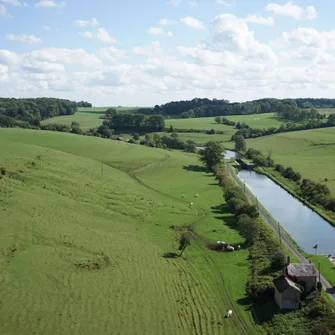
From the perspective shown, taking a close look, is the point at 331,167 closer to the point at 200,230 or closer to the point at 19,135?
the point at 200,230

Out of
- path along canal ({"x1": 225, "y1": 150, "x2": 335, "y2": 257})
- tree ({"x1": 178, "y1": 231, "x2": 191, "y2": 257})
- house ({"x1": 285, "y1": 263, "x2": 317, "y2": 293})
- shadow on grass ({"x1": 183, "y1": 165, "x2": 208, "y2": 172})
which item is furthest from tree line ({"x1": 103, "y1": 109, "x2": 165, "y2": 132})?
house ({"x1": 285, "y1": 263, "x2": 317, "y2": 293})

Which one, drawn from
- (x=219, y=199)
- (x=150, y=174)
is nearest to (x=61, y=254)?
(x=219, y=199)

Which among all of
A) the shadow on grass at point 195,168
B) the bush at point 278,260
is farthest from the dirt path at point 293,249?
the shadow on grass at point 195,168

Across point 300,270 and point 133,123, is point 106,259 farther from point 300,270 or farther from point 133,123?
point 133,123

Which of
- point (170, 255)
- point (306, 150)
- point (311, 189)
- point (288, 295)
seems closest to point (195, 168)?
point (311, 189)

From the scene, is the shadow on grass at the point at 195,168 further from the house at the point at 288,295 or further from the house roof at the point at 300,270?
the house at the point at 288,295

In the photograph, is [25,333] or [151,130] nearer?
[25,333]

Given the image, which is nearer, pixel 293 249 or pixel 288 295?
pixel 288 295
